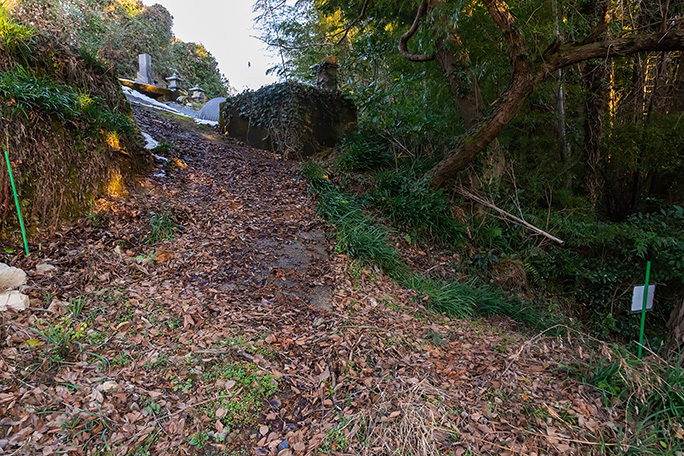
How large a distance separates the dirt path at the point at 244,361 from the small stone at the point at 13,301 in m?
0.08

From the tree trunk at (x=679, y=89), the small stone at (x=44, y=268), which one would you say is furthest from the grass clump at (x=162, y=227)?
the tree trunk at (x=679, y=89)

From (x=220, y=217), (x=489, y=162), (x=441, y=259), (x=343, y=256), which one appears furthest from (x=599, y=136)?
(x=220, y=217)

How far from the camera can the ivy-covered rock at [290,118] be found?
6.98 m

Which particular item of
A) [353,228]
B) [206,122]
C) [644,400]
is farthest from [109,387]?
[206,122]

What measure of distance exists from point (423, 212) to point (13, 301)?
4.36 metres

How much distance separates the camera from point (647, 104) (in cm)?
574

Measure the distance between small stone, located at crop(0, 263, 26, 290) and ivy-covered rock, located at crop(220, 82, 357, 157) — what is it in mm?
4953

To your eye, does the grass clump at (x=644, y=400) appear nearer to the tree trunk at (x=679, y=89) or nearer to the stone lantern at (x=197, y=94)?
the tree trunk at (x=679, y=89)

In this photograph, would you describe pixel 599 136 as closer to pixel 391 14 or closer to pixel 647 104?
pixel 647 104

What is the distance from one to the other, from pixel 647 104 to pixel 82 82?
814 cm

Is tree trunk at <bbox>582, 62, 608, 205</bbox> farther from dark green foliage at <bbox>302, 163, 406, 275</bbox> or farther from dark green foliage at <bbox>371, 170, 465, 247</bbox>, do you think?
dark green foliage at <bbox>302, 163, 406, 275</bbox>

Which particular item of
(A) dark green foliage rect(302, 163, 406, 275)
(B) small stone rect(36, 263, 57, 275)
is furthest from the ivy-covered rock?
(B) small stone rect(36, 263, 57, 275)

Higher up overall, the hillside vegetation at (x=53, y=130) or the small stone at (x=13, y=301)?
the hillside vegetation at (x=53, y=130)

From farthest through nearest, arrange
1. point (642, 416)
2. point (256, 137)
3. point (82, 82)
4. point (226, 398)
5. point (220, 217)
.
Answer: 1. point (256, 137)
2. point (220, 217)
3. point (82, 82)
4. point (226, 398)
5. point (642, 416)
